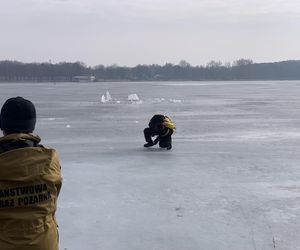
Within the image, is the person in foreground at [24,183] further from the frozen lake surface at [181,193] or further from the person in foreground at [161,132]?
the person in foreground at [161,132]

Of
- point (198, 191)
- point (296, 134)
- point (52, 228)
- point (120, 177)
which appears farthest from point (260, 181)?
point (296, 134)

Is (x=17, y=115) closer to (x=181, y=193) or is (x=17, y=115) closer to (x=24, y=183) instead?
(x=24, y=183)

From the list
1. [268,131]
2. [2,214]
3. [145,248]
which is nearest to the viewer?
[2,214]

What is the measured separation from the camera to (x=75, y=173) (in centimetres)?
792

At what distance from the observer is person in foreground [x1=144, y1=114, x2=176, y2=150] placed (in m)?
10.7

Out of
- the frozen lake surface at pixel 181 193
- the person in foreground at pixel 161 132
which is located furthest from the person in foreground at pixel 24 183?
the person in foreground at pixel 161 132

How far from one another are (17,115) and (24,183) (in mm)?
347

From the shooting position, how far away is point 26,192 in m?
2.62

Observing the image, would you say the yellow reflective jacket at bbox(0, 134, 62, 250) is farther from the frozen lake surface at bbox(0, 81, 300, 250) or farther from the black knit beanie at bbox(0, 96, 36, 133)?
the frozen lake surface at bbox(0, 81, 300, 250)

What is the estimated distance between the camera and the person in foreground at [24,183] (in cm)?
260

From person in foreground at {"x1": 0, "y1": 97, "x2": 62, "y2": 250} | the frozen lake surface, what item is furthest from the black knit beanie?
the frozen lake surface

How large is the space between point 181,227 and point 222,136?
7.98 metres

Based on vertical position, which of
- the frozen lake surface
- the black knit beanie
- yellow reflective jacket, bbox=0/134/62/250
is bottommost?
the frozen lake surface

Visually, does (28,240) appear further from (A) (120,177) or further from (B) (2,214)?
(A) (120,177)
